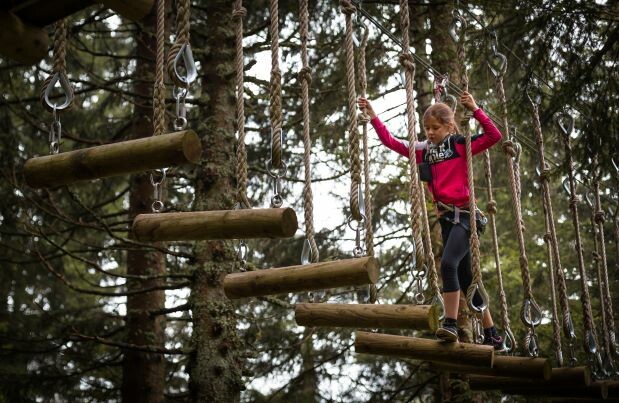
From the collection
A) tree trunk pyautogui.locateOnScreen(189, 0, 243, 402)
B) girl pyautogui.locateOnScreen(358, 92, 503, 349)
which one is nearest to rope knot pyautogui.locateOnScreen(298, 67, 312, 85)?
girl pyautogui.locateOnScreen(358, 92, 503, 349)

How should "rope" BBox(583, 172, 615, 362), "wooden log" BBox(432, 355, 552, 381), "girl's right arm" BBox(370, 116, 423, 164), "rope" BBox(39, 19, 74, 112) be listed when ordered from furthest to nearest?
"rope" BBox(583, 172, 615, 362) < "girl's right arm" BBox(370, 116, 423, 164) < "wooden log" BBox(432, 355, 552, 381) < "rope" BBox(39, 19, 74, 112)

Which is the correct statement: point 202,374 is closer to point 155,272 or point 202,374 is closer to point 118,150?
point 155,272

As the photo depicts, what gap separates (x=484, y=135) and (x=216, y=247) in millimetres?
2503

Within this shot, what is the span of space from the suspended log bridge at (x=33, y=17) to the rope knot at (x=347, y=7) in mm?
1296

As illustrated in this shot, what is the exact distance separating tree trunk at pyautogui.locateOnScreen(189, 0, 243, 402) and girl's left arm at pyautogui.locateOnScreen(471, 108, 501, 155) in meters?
2.24

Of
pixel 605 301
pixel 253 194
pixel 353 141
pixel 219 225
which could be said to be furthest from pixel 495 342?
pixel 253 194

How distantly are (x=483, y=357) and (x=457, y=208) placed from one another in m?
1.00

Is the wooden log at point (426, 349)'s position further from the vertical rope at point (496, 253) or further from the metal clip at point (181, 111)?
the metal clip at point (181, 111)

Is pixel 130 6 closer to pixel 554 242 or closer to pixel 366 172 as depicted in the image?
pixel 366 172

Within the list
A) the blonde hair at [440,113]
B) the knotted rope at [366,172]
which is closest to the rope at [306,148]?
the knotted rope at [366,172]

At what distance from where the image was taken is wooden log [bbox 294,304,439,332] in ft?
10.8

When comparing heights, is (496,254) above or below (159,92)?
below

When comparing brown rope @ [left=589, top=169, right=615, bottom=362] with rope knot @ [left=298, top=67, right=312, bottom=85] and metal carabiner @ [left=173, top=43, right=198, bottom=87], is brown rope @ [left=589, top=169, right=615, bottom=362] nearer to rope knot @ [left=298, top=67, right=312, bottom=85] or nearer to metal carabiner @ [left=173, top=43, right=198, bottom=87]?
rope knot @ [left=298, top=67, right=312, bottom=85]

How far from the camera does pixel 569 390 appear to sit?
4.79m
